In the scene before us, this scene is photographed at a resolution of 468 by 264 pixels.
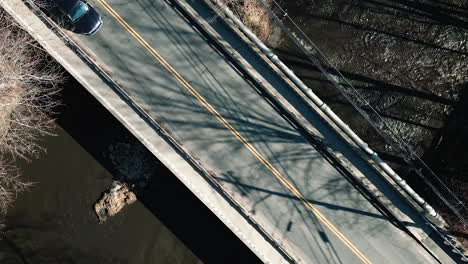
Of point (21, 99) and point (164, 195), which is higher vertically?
point (21, 99)

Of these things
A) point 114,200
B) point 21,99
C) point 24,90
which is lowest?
point 114,200

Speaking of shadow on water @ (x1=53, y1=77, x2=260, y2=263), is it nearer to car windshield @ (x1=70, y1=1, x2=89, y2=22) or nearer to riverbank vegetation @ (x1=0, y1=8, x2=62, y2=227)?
riverbank vegetation @ (x1=0, y1=8, x2=62, y2=227)

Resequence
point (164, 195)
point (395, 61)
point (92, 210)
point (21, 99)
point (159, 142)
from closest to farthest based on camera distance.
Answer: point (159, 142)
point (21, 99)
point (164, 195)
point (92, 210)
point (395, 61)

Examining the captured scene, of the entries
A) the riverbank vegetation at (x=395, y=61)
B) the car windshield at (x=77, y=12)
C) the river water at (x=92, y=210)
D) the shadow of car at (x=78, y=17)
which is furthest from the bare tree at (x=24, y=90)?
the riverbank vegetation at (x=395, y=61)

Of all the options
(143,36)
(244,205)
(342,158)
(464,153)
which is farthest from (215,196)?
(464,153)

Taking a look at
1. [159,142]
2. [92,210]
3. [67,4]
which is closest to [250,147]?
[159,142]

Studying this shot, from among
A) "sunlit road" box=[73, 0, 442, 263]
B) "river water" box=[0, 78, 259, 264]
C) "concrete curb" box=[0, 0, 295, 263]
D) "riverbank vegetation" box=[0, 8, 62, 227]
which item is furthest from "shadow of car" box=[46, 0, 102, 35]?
"river water" box=[0, 78, 259, 264]

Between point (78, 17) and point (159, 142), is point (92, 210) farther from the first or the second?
point (78, 17)
